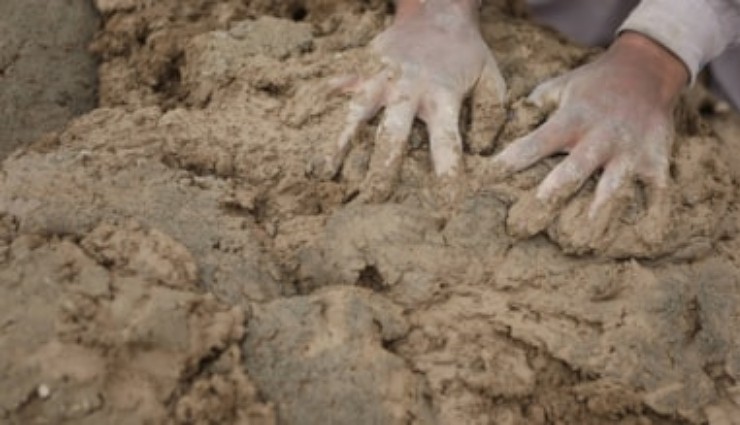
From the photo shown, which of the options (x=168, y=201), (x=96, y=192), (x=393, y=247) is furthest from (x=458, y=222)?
Result: (x=96, y=192)

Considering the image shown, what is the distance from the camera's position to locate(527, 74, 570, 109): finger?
5.01ft

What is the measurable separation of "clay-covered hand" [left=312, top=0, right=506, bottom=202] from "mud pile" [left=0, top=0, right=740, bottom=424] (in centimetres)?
3

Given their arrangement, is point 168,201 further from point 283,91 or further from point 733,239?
point 733,239

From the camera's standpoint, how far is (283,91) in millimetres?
1501

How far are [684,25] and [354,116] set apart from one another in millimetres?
633

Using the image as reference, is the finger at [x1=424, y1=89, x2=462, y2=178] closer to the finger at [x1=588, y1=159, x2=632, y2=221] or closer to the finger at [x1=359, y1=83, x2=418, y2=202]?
the finger at [x1=359, y1=83, x2=418, y2=202]

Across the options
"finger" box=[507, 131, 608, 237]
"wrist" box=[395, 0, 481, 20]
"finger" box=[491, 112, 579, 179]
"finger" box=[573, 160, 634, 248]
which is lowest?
"finger" box=[573, 160, 634, 248]

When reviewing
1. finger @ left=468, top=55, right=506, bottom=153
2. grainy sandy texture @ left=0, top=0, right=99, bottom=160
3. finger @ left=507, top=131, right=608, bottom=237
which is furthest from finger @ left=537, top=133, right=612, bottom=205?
grainy sandy texture @ left=0, top=0, right=99, bottom=160

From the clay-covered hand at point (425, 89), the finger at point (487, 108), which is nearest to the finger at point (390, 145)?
the clay-covered hand at point (425, 89)

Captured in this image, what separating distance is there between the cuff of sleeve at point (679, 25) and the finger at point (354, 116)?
0.49 m

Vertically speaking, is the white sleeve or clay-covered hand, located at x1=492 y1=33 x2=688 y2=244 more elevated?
the white sleeve

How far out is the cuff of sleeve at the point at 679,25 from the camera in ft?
5.22

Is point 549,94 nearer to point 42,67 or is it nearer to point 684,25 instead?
point 684,25

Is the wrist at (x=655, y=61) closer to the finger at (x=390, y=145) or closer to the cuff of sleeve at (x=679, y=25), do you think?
the cuff of sleeve at (x=679, y=25)
